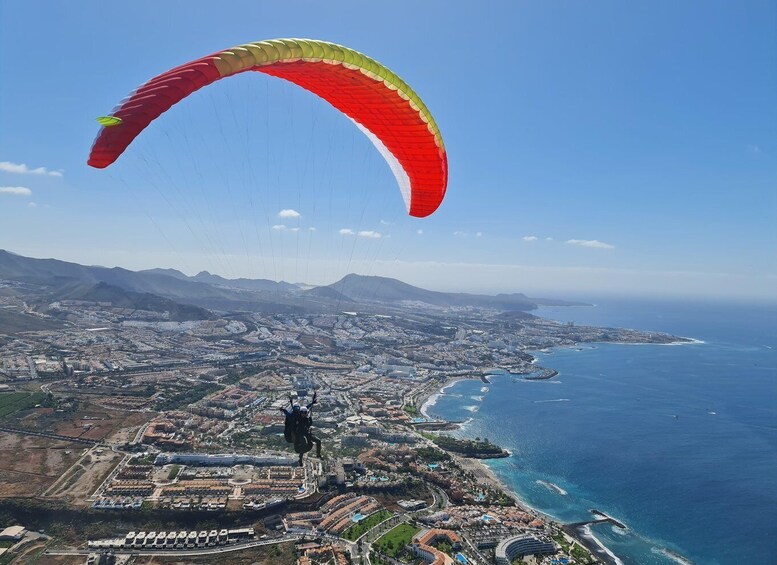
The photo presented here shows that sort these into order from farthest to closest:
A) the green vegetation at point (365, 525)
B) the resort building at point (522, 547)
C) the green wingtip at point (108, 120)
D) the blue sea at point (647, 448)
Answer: the blue sea at point (647, 448) < the green vegetation at point (365, 525) < the resort building at point (522, 547) < the green wingtip at point (108, 120)

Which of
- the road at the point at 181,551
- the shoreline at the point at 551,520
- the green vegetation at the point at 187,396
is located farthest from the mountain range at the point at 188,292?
the road at the point at 181,551

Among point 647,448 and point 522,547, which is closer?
point 522,547

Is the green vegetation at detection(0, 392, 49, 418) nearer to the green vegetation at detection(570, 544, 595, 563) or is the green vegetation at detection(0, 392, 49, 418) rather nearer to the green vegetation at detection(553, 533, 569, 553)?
the green vegetation at detection(553, 533, 569, 553)

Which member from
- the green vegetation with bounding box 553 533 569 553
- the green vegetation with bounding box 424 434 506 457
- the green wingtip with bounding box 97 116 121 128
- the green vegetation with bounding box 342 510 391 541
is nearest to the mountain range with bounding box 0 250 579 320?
the green vegetation with bounding box 424 434 506 457

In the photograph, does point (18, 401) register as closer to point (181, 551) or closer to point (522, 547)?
point (181, 551)

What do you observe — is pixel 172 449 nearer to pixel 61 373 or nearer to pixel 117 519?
pixel 117 519

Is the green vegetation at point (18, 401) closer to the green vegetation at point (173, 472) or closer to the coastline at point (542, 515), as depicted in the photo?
the green vegetation at point (173, 472)

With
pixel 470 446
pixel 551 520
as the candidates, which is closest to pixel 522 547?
pixel 551 520

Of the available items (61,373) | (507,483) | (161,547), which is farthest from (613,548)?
(61,373)
